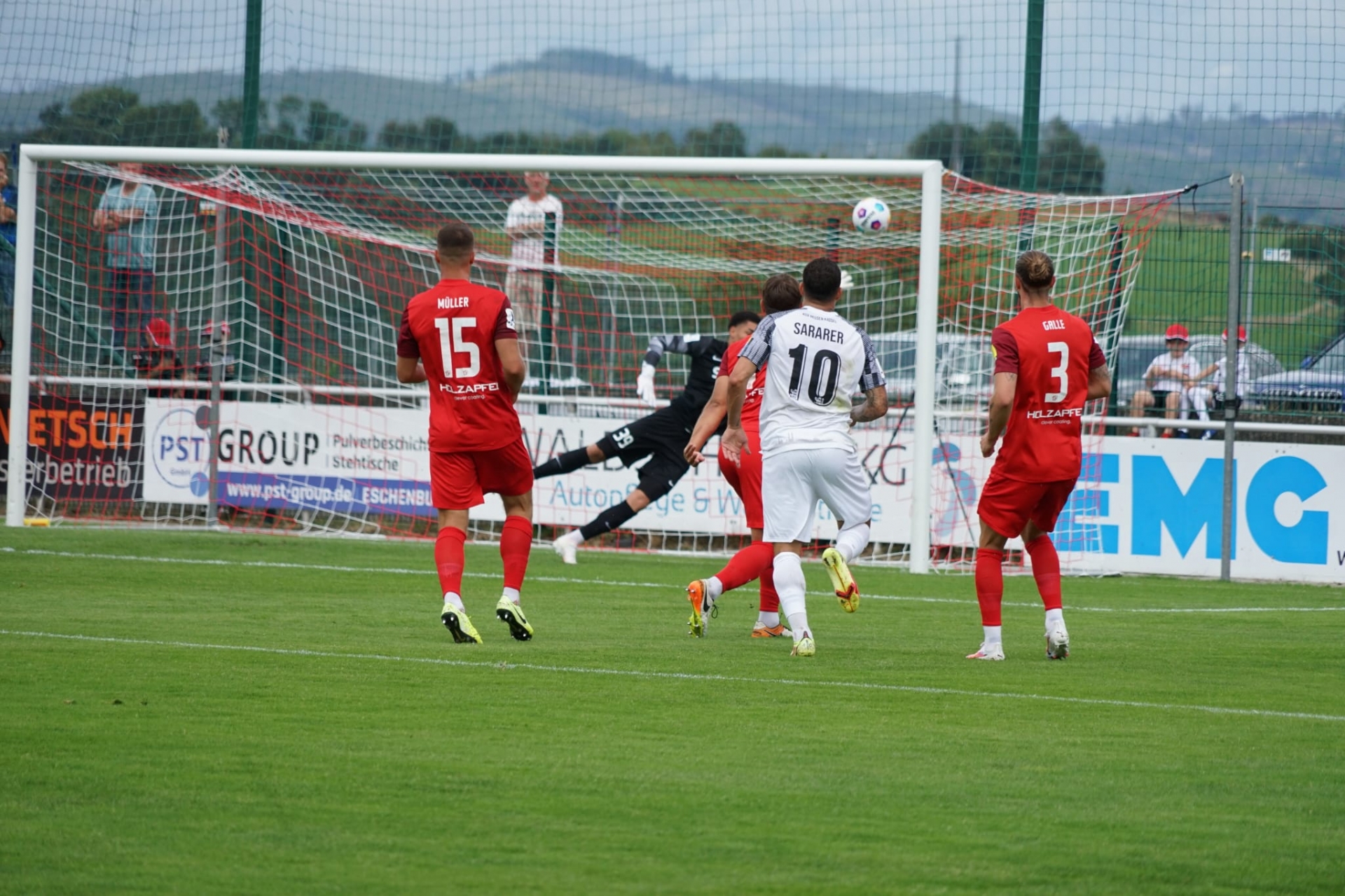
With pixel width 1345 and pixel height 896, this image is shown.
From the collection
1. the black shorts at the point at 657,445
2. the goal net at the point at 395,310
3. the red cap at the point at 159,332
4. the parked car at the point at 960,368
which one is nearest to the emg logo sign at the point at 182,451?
the goal net at the point at 395,310

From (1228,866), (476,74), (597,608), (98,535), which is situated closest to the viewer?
(1228,866)

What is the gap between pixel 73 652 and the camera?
7.54 meters

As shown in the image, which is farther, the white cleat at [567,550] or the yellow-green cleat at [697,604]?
the white cleat at [567,550]

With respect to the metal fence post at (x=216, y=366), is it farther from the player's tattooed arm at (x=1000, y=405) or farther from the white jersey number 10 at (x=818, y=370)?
the player's tattooed arm at (x=1000, y=405)

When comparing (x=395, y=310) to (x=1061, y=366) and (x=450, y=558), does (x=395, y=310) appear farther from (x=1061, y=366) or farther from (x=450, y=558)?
(x=1061, y=366)

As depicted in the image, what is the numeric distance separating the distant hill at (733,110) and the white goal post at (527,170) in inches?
94.3

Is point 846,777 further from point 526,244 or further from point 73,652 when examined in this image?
point 526,244

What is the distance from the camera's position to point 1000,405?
8.04m

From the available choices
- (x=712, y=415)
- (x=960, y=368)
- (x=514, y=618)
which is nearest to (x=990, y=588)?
(x=712, y=415)

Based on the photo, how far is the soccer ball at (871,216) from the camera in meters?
14.4

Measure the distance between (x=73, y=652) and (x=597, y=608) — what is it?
3605mm

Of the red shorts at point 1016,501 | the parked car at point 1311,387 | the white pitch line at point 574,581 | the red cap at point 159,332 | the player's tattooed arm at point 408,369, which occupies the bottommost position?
the white pitch line at point 574,581

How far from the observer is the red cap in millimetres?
17155

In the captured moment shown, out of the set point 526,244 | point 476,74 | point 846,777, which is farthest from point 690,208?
point 846,777
